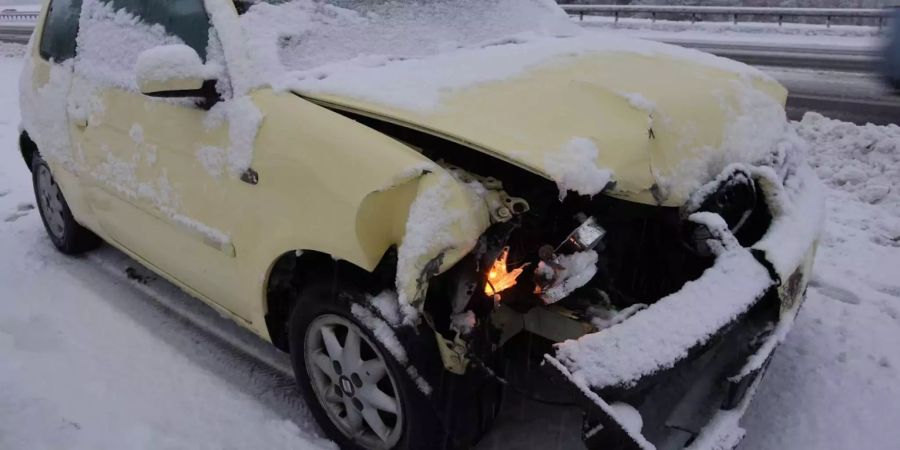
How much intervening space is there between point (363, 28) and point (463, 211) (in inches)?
51.6

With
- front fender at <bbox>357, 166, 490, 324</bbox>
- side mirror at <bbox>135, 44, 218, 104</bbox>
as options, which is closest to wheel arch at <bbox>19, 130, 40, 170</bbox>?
side mirror at <bbox>135, 44, 218, 104</bbox>

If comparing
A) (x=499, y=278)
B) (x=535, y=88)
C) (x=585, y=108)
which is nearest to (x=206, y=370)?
(x=499, y=278)

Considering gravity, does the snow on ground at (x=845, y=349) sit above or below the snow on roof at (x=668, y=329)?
below

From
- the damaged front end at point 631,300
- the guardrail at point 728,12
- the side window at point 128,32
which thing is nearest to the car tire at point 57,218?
the side window at point 128,32

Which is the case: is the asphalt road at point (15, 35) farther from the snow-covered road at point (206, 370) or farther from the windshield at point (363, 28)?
the windshield at point (363, 28)

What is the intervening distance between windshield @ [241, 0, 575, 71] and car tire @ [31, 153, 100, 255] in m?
2.31

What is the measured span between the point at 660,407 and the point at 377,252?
3.28ft

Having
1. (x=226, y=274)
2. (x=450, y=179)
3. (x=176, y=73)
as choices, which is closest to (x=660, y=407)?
(x=450, y=179)

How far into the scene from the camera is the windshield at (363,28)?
2848mm

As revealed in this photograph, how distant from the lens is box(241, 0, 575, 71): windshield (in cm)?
285

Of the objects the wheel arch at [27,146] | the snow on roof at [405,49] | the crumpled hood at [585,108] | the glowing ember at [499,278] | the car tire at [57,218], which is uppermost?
the snow on roof at [405,49]

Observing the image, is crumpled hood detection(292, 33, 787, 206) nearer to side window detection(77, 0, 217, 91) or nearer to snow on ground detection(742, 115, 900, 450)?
side window detection(77, 0, 217, 91)

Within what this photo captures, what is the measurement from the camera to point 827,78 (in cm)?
1089

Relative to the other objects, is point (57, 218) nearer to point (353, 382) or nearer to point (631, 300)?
point (353, 382)
